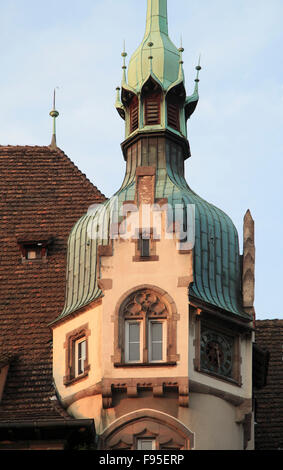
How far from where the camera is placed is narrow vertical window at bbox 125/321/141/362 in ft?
143

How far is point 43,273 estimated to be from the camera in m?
48.0

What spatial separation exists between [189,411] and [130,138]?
763 centimetres

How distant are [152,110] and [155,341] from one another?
673cm

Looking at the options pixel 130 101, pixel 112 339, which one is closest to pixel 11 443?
pixel 112 339

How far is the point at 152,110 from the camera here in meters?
48.5

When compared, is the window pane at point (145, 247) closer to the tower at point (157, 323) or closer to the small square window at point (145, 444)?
the tower at point (157, 323)

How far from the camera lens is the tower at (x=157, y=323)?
43.4 meters

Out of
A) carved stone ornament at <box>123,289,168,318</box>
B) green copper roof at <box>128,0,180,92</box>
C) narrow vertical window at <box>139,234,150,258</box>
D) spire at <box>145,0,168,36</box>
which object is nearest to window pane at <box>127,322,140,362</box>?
carved stone ornament at <box>123,289,168,318</box>

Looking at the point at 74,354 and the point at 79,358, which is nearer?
the point at 79,358

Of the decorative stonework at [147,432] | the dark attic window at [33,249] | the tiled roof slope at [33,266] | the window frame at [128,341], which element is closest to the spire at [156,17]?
the tiled roof slope at [33,266]

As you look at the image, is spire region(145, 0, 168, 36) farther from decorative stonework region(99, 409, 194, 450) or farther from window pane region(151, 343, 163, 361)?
decorative stonework region(99, 409, 194, 450)

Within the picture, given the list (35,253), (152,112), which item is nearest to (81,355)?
(35,253)

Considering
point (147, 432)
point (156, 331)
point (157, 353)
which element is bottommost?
point (147, 432)

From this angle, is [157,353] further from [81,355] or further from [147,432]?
[81,355]
